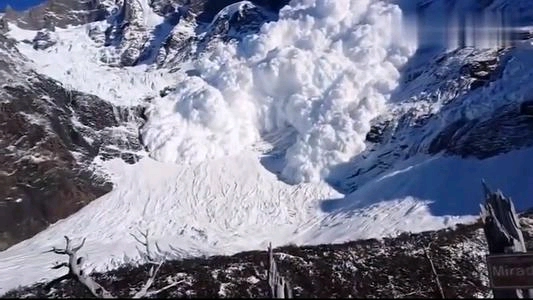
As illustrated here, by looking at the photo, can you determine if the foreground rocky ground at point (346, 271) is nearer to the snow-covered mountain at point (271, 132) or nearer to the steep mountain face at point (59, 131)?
the snow-covered mountain at point (271, 132)

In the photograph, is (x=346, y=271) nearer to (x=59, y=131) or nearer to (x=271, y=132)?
(x=271, y=132)

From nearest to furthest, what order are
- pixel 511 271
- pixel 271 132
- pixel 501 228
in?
1. pixel 511 271
2. pixel 501 228
3. pixel 271 132

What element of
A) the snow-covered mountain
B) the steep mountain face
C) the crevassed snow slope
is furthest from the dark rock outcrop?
A: the crevassed snow slope

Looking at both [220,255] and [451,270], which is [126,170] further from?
[451,270]

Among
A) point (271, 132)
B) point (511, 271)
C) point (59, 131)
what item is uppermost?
point (59, 131)

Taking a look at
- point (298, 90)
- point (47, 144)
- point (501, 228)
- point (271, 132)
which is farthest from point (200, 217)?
point (501, 228)

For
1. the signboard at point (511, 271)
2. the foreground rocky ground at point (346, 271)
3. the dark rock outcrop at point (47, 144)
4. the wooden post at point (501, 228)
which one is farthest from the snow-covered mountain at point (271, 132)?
the signboard at point (511, 271)

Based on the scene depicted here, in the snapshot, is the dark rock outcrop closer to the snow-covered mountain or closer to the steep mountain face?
the steep mountain face
